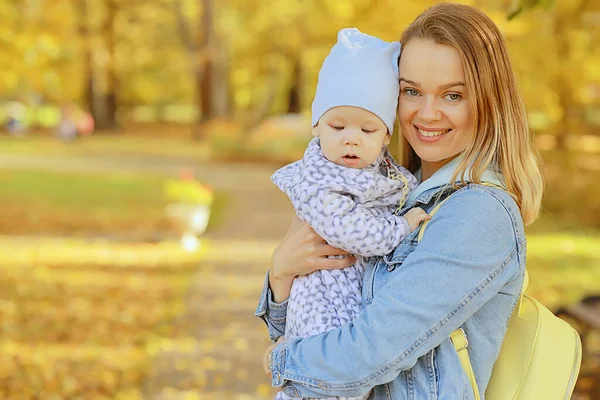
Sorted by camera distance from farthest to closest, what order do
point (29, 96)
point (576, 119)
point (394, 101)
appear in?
point (29, 96) < point (576, 119) < point (394, 101)

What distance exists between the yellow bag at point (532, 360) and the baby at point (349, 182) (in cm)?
18

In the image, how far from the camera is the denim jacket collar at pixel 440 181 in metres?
1.92

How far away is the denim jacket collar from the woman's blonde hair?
0.07 ft

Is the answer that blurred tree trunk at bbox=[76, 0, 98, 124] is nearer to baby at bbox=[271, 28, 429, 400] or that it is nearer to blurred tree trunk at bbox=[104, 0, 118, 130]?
blurred tree trunk at bbox=[104, 0, 118, 130]

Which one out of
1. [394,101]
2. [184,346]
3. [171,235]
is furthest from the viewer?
[171,235]

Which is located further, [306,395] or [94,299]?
[94,299]

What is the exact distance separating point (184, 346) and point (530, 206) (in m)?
4.67

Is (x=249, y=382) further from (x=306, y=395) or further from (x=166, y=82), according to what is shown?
→ (x=166, y=82)

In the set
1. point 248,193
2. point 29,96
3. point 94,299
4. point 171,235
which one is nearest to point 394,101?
point 94,299

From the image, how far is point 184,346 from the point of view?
6.20 metres

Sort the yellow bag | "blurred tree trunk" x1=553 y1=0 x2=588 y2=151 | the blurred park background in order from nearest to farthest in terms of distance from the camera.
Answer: the yellow bag → the blurred park background → "blurred tree trunk" x1=553 y1=0 x2=588 y2=151

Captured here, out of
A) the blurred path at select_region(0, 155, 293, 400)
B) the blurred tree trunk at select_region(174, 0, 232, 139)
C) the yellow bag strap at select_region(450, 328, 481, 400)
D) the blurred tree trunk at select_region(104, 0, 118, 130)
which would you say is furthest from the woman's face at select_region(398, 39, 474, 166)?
the blurred tree trunk at select_region(104, 0, 118, 130)

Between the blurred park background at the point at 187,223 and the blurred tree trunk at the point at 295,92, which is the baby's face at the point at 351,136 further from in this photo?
the blurred tree trunk at the point at 295,92

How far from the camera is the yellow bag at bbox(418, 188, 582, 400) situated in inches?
74.7
